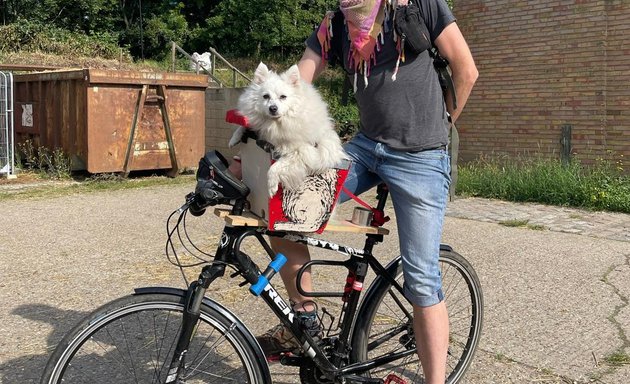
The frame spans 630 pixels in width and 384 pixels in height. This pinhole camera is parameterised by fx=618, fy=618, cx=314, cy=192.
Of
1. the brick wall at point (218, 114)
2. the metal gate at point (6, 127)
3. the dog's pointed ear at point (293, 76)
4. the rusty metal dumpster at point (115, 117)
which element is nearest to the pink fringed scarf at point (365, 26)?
the dog's pointed ear at point (293, 76)

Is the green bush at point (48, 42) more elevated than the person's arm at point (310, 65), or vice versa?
the person's arm at point (310, 65)

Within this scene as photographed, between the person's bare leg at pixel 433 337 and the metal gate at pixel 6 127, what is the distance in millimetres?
10010

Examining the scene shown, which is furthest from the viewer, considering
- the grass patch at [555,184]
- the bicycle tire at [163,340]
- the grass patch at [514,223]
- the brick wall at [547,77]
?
the brick wall at [547,77]

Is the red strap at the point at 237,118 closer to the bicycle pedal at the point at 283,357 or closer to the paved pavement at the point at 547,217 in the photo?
the bicycle pedal at the point at 283,357

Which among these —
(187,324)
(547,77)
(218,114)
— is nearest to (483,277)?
(187,324)

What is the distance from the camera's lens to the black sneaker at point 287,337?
108 inches

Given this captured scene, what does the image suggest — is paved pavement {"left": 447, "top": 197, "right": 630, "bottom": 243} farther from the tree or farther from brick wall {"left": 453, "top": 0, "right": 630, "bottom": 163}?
the tree

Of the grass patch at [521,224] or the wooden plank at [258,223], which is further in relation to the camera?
the grass patch at [521,224]

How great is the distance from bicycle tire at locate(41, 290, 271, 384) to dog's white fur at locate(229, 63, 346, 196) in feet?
1.90

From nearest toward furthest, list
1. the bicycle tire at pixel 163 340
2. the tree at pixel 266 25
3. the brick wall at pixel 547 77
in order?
1. the bicycle tire at pixel 163 340
2. the brick wall at pixel 547 77
3. the tree at pixel 266 25

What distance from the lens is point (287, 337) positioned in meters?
2.84

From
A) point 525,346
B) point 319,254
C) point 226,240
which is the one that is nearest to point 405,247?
point 226,240

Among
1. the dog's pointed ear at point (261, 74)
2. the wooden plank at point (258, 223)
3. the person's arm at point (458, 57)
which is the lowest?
the wooden plank at point (258, 223)

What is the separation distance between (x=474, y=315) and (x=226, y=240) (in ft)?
5.29
